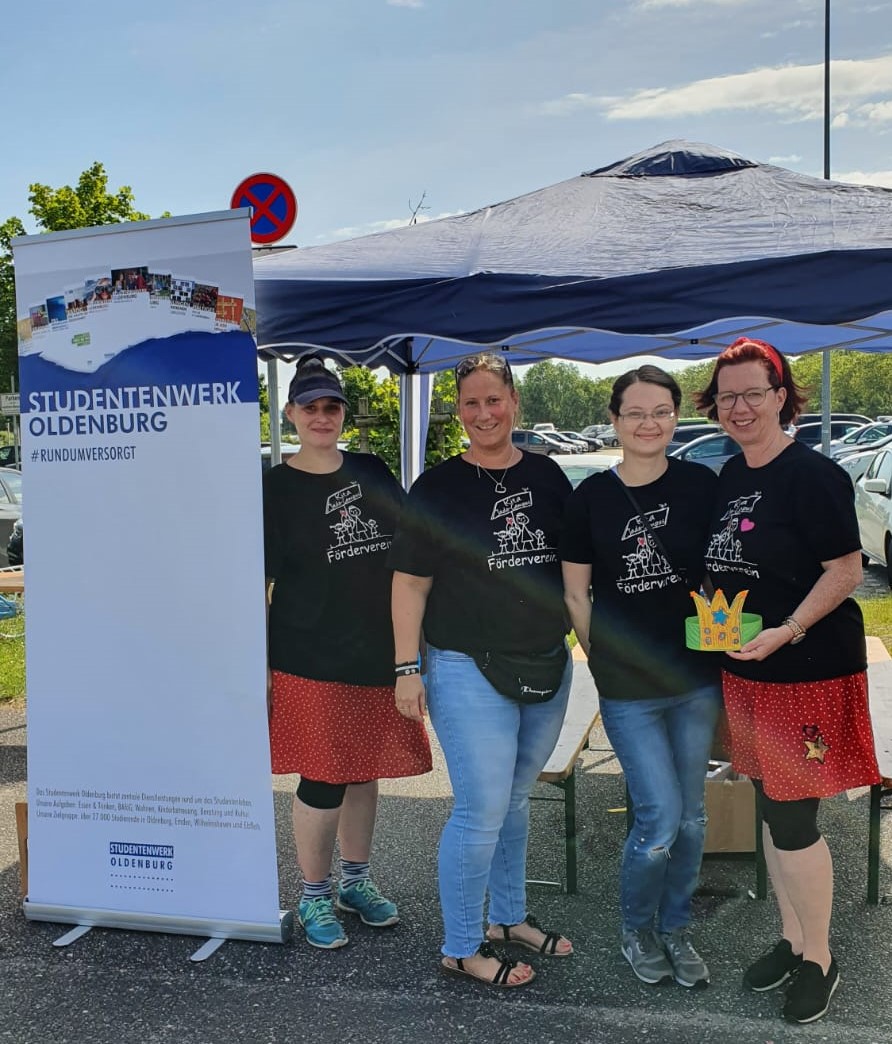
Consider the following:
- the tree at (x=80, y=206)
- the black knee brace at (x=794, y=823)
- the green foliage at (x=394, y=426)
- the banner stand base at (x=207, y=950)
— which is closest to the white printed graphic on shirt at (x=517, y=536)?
the black knee brace at (x=794, y=823)

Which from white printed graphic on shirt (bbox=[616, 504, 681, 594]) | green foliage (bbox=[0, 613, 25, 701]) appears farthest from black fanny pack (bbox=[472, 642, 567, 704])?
green foliage (bbox=[0, 613, 25, 701])

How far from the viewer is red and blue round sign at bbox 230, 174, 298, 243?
23.2 ft

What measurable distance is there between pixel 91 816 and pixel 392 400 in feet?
22.4

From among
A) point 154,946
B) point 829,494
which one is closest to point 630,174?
point 829,494

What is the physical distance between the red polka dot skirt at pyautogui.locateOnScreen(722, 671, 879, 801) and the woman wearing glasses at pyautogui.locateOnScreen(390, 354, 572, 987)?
0.56 metres

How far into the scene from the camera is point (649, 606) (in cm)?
271

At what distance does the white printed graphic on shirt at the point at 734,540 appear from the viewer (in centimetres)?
261

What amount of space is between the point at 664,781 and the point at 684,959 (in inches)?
23.0

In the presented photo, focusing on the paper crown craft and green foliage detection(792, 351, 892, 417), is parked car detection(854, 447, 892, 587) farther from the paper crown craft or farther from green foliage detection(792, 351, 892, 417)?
green foliage detection(792, 351, 892, 417)

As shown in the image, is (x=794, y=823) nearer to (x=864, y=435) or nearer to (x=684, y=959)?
(x=684, y=959)

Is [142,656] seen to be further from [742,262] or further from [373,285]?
[742,262]

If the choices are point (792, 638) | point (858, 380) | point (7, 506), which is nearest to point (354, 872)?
point (792, 638)

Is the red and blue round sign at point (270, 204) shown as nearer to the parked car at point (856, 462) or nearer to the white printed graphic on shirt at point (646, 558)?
the white printed graphic on shirt at point (646, 558)

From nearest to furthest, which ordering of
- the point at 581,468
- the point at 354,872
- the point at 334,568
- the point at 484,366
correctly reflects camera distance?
the point at 484,366 < the point at 334,568 < the point at 354,872 < the point at 581,468
